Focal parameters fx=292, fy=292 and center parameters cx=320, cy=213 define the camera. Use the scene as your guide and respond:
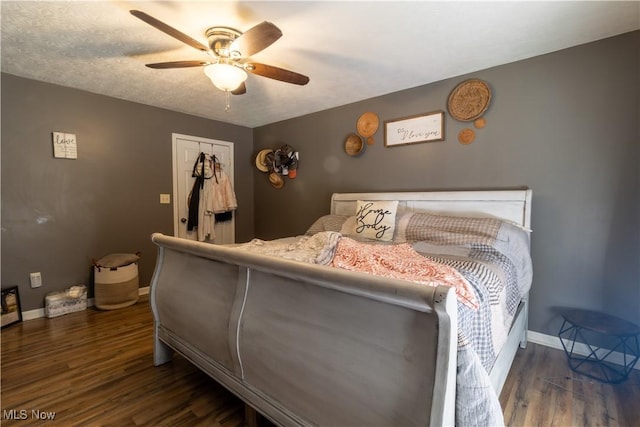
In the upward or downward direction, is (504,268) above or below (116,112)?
below

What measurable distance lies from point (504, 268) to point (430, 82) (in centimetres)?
184

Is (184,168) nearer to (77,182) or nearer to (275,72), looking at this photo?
(77,182)

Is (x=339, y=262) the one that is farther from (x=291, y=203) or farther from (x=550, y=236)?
(x=291, y=203)

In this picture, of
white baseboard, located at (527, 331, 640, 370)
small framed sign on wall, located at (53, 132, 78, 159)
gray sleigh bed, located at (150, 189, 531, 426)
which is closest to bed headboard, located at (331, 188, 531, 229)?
gray sleigh bed, located at (150, 189, 531, 426)

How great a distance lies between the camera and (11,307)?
258cm

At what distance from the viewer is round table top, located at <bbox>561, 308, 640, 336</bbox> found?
1.73 meters

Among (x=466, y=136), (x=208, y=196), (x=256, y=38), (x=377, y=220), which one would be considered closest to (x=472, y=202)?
(x=466, y=136)

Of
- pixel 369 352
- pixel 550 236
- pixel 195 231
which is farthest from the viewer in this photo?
pixel 195 231

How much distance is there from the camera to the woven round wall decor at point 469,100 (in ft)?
8.08

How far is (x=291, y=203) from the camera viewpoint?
4.06 m

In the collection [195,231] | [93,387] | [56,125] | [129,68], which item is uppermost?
[129,68]

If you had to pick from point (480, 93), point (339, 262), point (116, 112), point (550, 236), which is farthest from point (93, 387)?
point (480, 93)

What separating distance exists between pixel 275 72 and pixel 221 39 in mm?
378

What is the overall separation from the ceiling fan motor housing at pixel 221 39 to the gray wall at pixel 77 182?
2000mm
